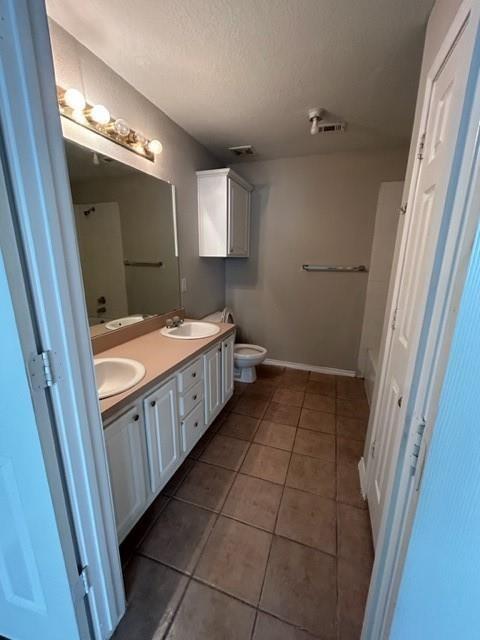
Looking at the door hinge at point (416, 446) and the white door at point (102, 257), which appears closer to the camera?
the door hinge at point (416, 446)

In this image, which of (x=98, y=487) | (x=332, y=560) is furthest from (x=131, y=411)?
(x=332, y=560)

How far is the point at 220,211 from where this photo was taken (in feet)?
8.31

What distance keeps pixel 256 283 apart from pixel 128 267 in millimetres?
1758

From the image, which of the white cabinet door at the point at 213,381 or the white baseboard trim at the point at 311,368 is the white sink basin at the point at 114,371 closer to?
the white cabinet door at the point at 213,381

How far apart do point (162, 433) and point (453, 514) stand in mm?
1289

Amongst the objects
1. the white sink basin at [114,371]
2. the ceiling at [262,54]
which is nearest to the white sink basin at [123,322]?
the white sink basin at [114,371]

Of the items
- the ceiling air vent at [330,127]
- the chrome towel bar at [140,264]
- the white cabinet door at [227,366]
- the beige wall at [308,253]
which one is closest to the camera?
the chrome towel bar at [140,264]

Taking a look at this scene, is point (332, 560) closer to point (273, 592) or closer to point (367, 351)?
point (273, 592)

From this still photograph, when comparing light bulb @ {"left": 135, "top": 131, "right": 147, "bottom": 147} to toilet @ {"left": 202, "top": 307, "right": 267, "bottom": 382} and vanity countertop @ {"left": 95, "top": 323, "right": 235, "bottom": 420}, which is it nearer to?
vanity countertop @ {"left": 95, "top": 323, "right": 235, "bottom": 420}

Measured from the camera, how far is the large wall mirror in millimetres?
1505

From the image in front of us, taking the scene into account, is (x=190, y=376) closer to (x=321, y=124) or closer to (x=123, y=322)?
(x=123, y=322)

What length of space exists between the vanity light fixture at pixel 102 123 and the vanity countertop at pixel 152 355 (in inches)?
49.1

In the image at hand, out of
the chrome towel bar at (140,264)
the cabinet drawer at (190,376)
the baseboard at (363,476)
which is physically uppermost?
the chrome towel bar at (140,264)

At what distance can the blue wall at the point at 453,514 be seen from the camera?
420 mm
